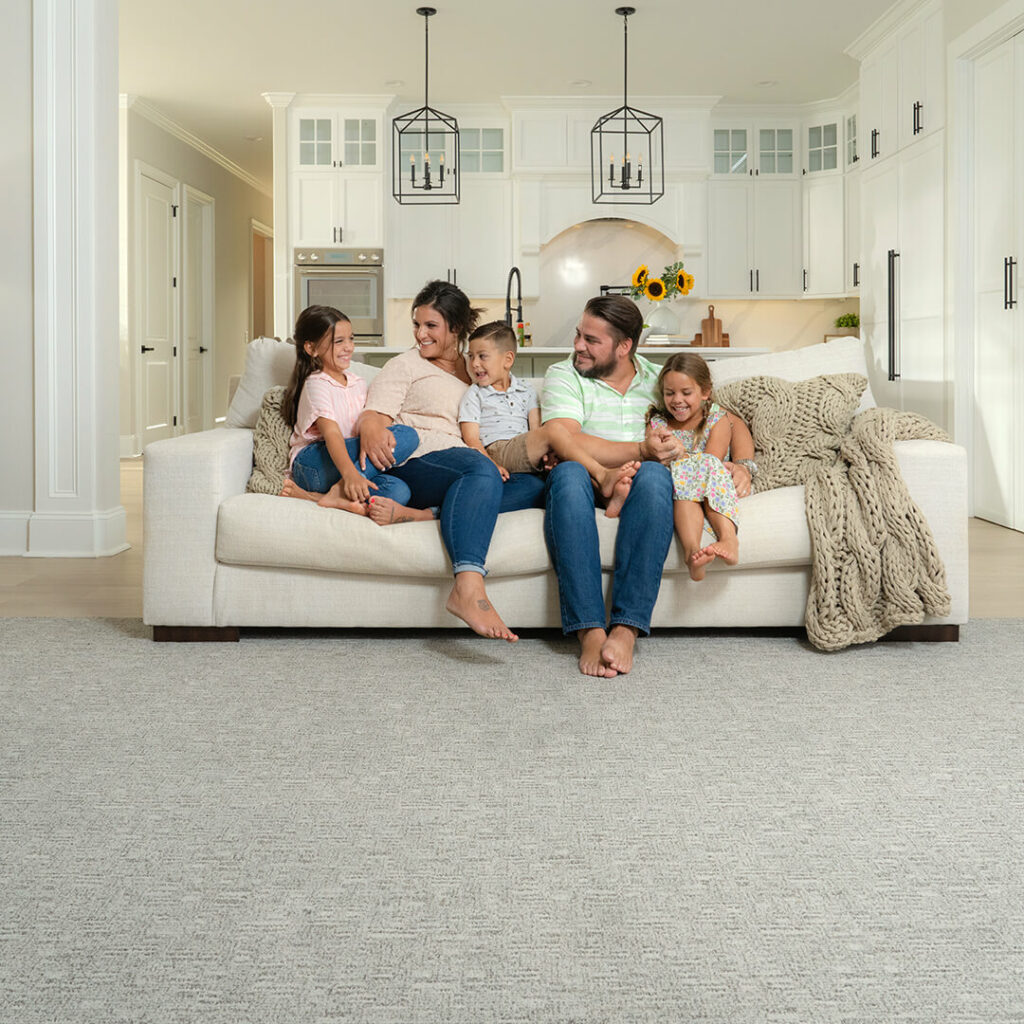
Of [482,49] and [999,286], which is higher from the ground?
[482,49]

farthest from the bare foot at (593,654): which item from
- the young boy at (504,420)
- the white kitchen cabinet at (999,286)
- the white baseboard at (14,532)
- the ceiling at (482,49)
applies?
the ceiling at (482,49)

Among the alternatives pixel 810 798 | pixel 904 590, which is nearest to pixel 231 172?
pixel 904 590

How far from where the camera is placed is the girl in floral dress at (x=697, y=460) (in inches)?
107

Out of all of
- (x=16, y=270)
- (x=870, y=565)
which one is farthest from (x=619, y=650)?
(x=16, y=270)

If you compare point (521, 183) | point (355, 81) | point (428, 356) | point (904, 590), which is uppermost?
point (355, 81)

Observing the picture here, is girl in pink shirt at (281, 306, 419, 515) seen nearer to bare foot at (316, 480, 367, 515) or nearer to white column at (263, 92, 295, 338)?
bare foot at (316, 480, 367, 515)

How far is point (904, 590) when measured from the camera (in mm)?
2697

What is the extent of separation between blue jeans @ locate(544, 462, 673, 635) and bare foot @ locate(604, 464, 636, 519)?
48 mm

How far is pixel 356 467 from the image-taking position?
116 inches

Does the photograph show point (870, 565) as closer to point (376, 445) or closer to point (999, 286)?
point (376, 445)

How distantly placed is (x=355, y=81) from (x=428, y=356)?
5064 mm

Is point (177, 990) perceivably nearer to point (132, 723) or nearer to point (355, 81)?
point (132, 723)

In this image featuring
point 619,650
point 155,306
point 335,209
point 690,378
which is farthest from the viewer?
point 155,306

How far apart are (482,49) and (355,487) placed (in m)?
4.75
